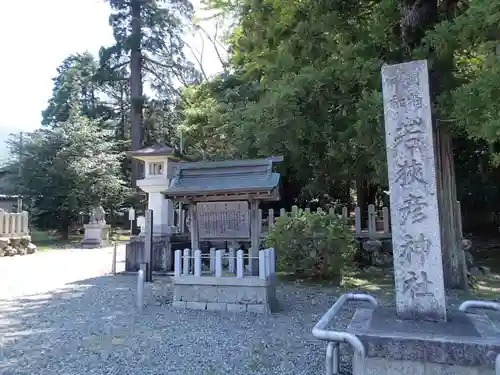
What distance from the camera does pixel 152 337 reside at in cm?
577

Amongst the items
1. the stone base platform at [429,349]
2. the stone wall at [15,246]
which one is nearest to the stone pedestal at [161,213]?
the stone wall at [15,246]

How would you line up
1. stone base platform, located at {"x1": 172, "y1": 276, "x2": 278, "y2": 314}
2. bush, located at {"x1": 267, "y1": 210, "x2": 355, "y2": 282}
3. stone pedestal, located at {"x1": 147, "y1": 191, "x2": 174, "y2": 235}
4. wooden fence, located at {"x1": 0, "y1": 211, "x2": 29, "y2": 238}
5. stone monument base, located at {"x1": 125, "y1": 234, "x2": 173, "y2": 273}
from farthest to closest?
wooden fence, located at {"x1": 0, "y1": 211, "x2": 29, "y2": 238}, stone pedestal, located at {"x1": 147, "y1": 191, "x2": 174, "y2": 235}, stone monument base, located at {"x1": 125, "y1": 234, "x2": 173, "y2": 273}, bush, located at {"x1": 267, "y1": 210, "x2": 355, "y2": 282}, stone base platform, located at {"x1": 172, "y1": 276, "x2": 278, "y2": 314}

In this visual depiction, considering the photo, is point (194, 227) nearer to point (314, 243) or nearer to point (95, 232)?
point (314, 243)

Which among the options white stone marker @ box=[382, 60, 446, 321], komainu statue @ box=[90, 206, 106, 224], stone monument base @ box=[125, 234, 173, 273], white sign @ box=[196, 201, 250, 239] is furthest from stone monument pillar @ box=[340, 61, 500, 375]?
komainu statue @ box=[90, 206, 106, 224]

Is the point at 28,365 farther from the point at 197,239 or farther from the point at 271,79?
the point at 271,79

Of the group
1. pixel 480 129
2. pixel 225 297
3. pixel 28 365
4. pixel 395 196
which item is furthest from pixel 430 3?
pixel 28 365

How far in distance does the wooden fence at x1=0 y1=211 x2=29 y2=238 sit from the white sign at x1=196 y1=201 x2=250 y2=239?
1358 cm

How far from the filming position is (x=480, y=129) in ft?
19.0

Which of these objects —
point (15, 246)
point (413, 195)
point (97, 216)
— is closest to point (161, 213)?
point (15, 246)

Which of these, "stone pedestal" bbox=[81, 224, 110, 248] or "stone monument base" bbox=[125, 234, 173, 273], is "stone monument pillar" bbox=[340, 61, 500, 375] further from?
"stone pedestal" bbox=[81, 224, 110, 248]

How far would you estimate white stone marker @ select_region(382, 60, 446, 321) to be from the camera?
415 centimetres

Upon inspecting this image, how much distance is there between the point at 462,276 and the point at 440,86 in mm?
4365

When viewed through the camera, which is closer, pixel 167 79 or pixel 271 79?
pixel 271 79

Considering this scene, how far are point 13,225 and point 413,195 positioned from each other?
19.3m
